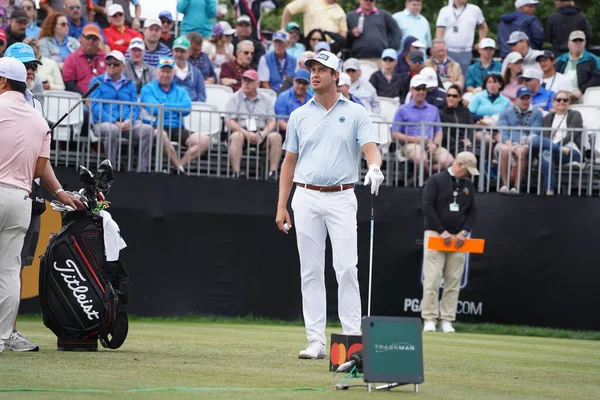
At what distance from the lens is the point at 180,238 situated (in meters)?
15.7

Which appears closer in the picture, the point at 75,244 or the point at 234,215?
the point at 75,244

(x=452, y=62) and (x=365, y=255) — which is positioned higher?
(x=452, y=62)

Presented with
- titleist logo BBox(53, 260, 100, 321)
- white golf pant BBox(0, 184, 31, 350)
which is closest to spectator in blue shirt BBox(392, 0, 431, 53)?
titleist logo BBox(53, 260, 100, 321)

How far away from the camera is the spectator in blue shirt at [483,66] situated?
782 inches

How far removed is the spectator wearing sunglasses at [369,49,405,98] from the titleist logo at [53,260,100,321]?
1048 centimetres

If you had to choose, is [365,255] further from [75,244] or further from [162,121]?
[75,244]

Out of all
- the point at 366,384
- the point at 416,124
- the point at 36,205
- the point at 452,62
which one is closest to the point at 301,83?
the point at 416,124

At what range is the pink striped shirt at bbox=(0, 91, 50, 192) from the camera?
8398 mm

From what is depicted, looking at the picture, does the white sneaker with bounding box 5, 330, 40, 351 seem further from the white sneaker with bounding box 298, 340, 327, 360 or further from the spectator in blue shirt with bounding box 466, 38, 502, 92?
the spectator in blue shirt with bounding box 466, 38, 502, 92

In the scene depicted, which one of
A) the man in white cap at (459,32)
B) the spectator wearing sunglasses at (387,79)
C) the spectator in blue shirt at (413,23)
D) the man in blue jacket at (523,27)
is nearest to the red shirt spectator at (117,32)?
the spectator wearing sunglasses at (387,79)

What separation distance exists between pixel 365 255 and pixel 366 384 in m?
9.00

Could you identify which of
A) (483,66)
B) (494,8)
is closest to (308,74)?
(483,66)

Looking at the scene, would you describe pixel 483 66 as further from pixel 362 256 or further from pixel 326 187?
pixel 326 187

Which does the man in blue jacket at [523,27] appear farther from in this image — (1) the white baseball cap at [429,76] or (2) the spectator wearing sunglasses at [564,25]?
(1) the white baseball cap at [429,76]
